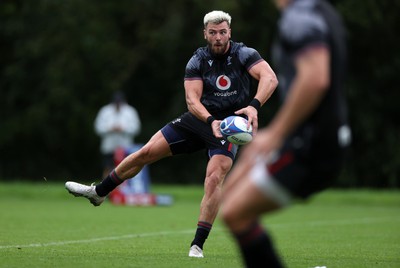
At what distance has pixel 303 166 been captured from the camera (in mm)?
5160

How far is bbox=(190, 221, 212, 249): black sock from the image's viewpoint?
8.84 meters

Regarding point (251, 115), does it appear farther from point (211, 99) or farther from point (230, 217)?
point (230, 217)

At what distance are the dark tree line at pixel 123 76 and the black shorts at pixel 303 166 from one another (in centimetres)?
2171

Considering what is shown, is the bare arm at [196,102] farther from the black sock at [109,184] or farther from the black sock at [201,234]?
the black sock at [109,184]

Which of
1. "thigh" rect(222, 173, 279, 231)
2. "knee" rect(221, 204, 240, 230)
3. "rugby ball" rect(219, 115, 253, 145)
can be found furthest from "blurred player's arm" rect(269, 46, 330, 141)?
"rugby ball" rect(219, 115, 253, 145)

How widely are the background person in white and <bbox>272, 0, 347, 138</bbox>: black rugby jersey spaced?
54.0ft

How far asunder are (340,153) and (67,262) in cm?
347

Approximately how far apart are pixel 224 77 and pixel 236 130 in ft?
2.42

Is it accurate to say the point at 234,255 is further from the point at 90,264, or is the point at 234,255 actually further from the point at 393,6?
the point at 393,6

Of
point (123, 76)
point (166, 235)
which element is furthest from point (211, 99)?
point (123, 76)

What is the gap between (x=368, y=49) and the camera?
90.3 ft

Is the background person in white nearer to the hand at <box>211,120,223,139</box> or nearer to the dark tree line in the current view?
the dark tree line

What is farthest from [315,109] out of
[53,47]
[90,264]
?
[53,47]

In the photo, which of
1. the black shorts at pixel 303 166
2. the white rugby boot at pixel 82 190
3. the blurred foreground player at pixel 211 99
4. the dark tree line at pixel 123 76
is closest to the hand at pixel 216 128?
the blurred foreground player at pixel 211 99
